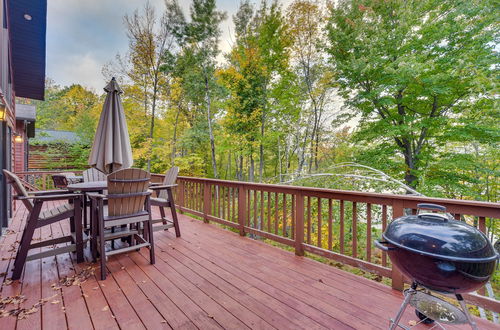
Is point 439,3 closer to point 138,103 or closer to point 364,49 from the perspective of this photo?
point 364,49

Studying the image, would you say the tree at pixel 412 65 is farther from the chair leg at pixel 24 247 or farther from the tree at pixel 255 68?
the chair leg at pixel 24 247

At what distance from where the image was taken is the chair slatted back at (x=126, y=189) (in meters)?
2.59

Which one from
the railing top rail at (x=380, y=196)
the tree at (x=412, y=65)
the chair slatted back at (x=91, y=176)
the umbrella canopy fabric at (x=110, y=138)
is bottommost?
the railing top rail at (x=380, y=196)

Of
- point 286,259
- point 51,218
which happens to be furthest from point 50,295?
point 286,259

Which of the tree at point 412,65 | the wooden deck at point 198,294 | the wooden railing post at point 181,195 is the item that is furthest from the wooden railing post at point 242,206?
the tree at point 412,65

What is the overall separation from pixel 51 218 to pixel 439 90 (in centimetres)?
904

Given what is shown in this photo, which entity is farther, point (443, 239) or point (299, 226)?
point (299, 226)

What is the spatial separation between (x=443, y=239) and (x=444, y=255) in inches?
3.3

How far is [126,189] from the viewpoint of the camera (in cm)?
268

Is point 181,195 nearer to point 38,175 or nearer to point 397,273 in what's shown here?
point 397,273

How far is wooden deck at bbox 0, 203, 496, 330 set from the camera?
176cm

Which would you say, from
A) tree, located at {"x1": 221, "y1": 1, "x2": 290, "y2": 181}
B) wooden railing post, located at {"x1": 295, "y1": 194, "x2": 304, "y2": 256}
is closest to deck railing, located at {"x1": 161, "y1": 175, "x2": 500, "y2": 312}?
wooden railing post, located at {"x1": 295, "y1": 194, "x2": 304, "y2": 256}

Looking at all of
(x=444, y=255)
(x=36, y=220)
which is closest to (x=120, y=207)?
(x=36, y=220)

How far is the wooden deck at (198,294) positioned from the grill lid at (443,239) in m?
0.89
